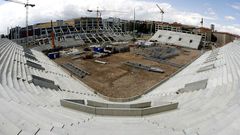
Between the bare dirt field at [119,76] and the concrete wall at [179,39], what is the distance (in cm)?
1865

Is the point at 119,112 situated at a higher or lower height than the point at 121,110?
lower

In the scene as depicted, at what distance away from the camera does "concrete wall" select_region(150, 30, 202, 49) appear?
68.6 meters

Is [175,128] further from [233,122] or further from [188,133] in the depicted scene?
[233,122]

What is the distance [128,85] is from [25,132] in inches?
925

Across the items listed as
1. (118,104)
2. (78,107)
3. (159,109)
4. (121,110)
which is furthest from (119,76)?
(121,110)

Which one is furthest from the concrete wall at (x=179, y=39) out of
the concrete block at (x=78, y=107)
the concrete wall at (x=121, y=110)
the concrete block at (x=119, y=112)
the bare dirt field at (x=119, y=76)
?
the concrete block at (x=78, y=107)

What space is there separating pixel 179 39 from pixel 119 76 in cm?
4151

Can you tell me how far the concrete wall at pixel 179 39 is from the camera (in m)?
68.6

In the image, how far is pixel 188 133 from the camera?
10414 mm

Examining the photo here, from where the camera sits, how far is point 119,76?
36.6 m

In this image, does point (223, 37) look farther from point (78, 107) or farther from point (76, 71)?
point (78, 107)

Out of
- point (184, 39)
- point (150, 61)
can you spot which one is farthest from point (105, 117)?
point (184, 39)

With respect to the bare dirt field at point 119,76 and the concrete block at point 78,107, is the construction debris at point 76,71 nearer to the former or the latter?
the bare dirt field at point 119,76

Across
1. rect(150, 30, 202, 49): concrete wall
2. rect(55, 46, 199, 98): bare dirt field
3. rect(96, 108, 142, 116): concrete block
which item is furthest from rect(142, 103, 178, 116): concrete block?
rect(150, 30, 202, 49): concrete wall
